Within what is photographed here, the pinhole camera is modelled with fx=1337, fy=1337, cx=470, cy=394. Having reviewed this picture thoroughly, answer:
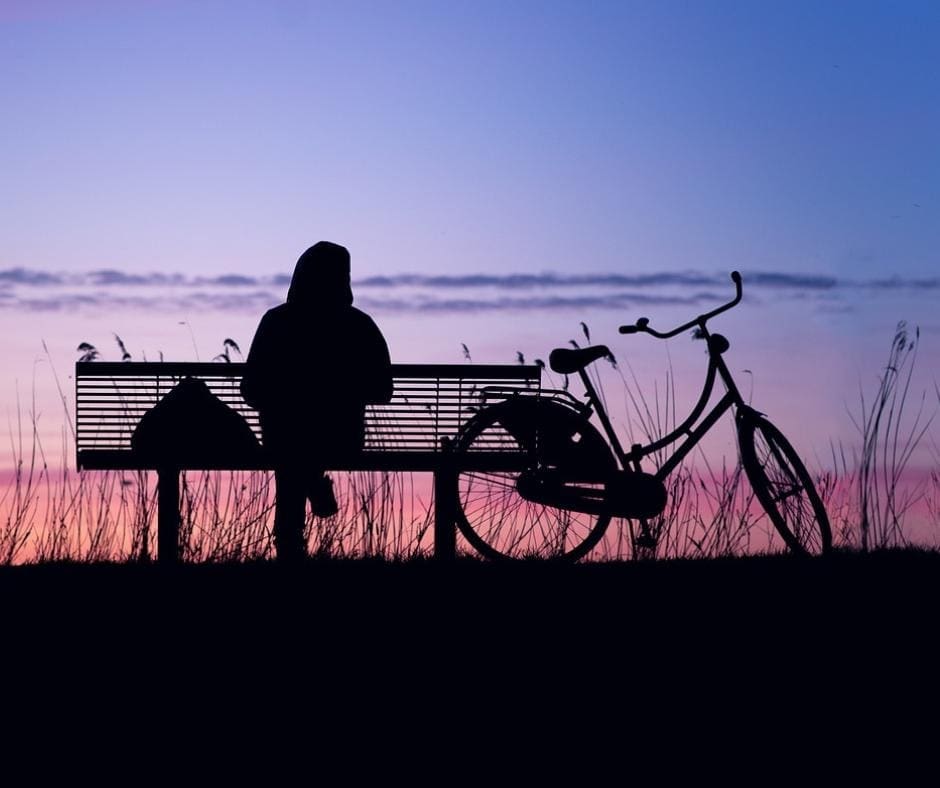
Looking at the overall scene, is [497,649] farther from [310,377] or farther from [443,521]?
[443,521]

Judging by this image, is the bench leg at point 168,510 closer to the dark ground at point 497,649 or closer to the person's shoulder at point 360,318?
the dark ground at point 497,649

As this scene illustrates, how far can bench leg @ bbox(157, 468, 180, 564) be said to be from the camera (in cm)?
774

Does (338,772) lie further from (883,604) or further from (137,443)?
(137,443)

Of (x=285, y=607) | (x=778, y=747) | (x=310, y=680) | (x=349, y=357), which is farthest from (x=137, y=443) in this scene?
(x=778, y=747)

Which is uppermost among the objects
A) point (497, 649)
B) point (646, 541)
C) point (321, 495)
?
point (321, 495)

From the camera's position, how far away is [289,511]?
7199 millimetres

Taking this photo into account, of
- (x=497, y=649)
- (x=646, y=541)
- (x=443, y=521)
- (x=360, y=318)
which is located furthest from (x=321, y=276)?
(x=497, y=649)

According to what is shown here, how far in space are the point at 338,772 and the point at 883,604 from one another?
313cm

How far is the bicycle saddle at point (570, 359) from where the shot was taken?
7164 millimetres

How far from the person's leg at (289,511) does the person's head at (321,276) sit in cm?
94

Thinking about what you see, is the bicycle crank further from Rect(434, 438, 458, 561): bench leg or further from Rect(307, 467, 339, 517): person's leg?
Rect(307, 467, 339, 517): person's leg

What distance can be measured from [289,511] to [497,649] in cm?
258

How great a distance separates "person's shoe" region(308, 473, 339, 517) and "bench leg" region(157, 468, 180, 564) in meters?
0.92

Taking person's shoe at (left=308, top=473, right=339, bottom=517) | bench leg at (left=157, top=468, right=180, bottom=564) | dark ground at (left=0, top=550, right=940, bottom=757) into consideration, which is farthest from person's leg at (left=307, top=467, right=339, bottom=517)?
bench leg at (left=157, top=468, right=180, bottom=564)
